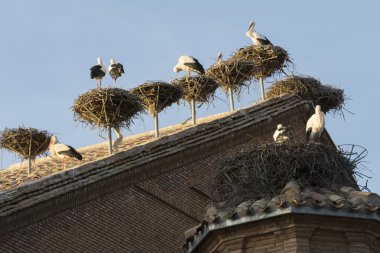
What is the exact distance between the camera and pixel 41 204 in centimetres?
1897

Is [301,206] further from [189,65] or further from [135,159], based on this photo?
[189,65]

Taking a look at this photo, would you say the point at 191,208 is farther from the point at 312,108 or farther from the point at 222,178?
the point at 312,108

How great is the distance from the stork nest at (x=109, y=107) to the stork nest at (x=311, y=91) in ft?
16.8

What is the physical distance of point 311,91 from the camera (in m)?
27.6

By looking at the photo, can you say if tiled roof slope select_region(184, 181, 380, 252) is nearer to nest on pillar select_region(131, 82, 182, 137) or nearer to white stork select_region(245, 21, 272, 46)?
nest on pillar select_region(131, 82, 182, 137)

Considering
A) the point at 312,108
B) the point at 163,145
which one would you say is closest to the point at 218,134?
the point at 163,145

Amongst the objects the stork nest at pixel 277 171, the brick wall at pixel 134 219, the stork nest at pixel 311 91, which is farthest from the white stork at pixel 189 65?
the stork nest at pixel 277 171

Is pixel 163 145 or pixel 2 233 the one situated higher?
pixel 163 145

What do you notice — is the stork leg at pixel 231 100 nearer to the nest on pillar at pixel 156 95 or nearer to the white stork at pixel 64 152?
the nest on pillar at pixel 156 95

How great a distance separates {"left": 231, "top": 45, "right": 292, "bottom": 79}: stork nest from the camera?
1097 inches

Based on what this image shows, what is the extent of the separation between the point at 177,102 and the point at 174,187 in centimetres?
403

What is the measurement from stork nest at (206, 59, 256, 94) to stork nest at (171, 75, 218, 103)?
348 millimetres

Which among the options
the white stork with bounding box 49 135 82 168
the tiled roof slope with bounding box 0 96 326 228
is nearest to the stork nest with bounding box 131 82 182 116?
the tiled roof slope with bounding box 0 96 326 228

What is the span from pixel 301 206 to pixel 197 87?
34.5ft
